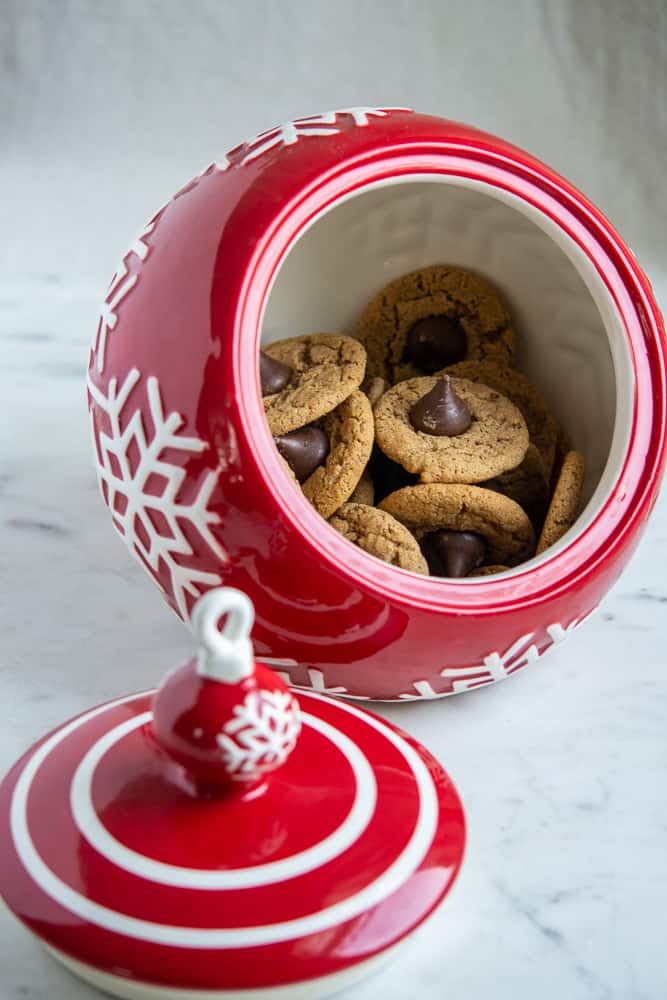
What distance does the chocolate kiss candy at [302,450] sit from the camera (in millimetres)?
1171

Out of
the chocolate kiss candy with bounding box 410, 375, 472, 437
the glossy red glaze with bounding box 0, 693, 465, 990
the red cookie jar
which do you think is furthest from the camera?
the chocolate kiss candy with bounding box 410, 375, 472, 437

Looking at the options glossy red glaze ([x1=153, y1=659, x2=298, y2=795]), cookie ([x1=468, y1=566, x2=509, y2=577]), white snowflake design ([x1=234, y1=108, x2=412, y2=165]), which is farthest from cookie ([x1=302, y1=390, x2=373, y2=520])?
glossy red glaze ([x1=153, y1=659, x2=298, y2=795])

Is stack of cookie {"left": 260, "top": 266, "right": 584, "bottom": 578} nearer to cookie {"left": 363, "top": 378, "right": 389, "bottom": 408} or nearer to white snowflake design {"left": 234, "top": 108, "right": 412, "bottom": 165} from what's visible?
cookie {"left": 363, "top": 378, "right": 389, "bottom": 408}

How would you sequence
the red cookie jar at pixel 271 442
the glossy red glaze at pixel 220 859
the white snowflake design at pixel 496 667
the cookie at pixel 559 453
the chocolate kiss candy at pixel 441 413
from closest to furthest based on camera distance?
the glossy red glaze at pixel 220 859 < the red cookie jar at pixel 271 442 < the white snowflake design at pixel 496 667 < the chocolate kiss candy at pixel 441 413 < the cookie at pixel 559 453

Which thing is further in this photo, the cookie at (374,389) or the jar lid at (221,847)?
the cookie at (374,389)

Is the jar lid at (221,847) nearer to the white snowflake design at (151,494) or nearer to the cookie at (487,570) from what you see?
the white snowflake design at (151,494)

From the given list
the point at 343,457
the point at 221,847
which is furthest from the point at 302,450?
the point at 221,847

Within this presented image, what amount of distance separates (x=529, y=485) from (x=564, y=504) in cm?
10

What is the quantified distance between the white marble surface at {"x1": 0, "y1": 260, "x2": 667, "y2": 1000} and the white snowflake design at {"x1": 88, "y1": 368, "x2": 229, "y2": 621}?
0.18 meters

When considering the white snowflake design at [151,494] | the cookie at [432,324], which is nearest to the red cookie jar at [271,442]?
the white snowflake design at [151,494]

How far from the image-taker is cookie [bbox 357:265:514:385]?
4.53 ft

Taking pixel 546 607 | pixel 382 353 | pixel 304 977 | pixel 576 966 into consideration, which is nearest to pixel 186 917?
pixel 304 977

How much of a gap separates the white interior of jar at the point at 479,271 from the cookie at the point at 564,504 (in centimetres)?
4

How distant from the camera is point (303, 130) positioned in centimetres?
110
